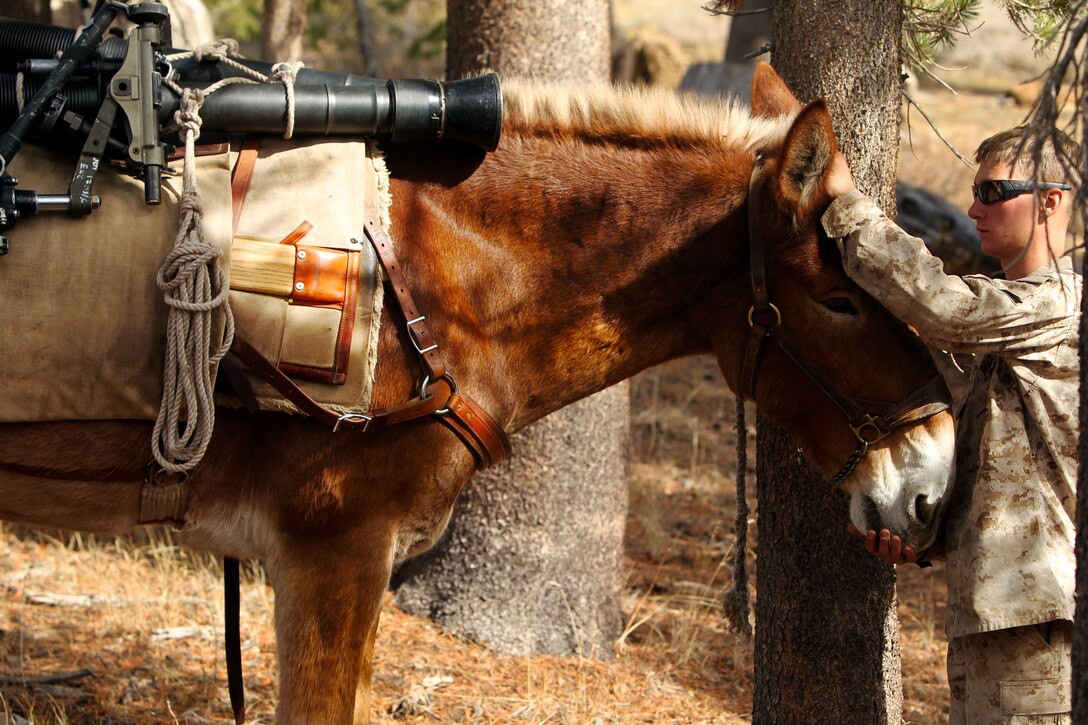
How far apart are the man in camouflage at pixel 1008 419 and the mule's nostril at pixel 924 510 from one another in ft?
0.32

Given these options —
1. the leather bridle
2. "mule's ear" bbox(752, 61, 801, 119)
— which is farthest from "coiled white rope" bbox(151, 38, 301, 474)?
"mule's ear" bbox(752, 61, 801, 119)

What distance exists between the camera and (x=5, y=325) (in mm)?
2492

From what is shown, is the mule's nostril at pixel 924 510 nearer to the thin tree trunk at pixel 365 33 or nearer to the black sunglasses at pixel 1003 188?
the black sunglasses at pixel 1003 188

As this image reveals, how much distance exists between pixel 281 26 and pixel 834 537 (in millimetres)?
5519

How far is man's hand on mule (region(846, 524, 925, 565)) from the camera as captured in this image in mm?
2867

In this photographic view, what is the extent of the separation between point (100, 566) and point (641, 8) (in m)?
23.1

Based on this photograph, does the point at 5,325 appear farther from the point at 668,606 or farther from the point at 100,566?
the point at 668,606

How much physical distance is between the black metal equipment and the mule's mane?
8.1 inches

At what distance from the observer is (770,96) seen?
3117 mm

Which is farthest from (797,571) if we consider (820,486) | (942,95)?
(942,95)

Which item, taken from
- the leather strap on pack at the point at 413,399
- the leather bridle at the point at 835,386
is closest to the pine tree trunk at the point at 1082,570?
the leather bridle at the point at 835,386

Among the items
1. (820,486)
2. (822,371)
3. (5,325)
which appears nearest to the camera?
(5,325)

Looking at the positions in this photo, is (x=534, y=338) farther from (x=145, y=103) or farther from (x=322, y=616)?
(x=145, y=103)

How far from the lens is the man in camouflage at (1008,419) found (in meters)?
2.70
